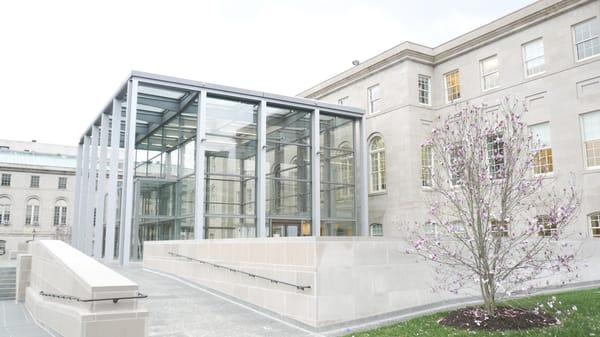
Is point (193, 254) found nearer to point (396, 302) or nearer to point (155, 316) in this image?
point (155, 316)

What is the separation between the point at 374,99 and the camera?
107 ft

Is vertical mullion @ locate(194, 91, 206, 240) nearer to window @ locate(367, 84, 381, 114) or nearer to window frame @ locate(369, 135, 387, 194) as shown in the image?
window frame @ locate(369, 135, 387, 194)

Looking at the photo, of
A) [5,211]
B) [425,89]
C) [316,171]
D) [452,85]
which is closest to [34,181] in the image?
[5,211]

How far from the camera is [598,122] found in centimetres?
2217

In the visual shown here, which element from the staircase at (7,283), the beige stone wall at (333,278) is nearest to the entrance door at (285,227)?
the staircase at (7,283)

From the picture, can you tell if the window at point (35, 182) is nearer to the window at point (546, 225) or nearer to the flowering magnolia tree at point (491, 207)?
the flowering magnolia tree at point (491, 207)

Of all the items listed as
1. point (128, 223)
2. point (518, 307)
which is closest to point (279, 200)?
point (128, 223)

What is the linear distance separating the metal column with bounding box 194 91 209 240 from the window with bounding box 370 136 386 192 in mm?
11835

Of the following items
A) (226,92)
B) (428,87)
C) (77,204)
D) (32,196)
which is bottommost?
(77,204)

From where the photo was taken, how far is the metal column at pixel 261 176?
83.7 ft

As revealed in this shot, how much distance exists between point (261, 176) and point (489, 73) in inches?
541

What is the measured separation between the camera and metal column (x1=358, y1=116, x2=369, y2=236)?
29672 millimetres

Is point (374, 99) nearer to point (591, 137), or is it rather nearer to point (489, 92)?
point (489, 92)

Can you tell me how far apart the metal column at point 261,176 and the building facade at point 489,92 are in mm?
7007
